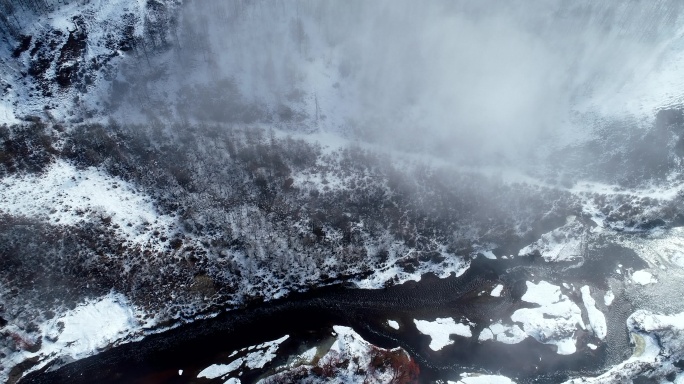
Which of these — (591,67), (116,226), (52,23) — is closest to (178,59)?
(52,23)

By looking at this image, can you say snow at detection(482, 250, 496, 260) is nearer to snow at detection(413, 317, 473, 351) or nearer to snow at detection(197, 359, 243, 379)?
snow at detection(413, 317, 473, 351)

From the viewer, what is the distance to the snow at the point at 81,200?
1772 inches

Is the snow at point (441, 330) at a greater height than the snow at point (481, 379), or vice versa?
the snow at point (441, 330)

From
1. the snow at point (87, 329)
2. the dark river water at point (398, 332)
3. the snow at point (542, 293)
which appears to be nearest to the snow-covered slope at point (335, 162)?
the snow at point (87, 329)

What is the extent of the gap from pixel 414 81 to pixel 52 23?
2202 inches

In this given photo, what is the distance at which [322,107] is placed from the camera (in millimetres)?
60812

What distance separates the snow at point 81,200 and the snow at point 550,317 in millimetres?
45013

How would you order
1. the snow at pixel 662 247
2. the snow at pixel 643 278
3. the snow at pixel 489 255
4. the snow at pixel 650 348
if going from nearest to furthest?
the snow at pixel 650 348 < the snow at pixel 643 278 < the snow at pixel 662 247 < the snow at pixel 489 255

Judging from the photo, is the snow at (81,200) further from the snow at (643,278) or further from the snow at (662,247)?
the snow at (662,247)

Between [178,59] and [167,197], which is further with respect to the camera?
[178,59]

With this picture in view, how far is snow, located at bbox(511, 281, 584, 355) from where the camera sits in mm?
41812

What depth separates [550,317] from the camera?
143ft

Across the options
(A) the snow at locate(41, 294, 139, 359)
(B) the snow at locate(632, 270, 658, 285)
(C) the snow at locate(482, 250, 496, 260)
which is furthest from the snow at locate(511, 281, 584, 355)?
(A) the snow at locate(41, 294, 139, 359)

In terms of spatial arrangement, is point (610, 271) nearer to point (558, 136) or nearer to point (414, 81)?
point (558, 136)
